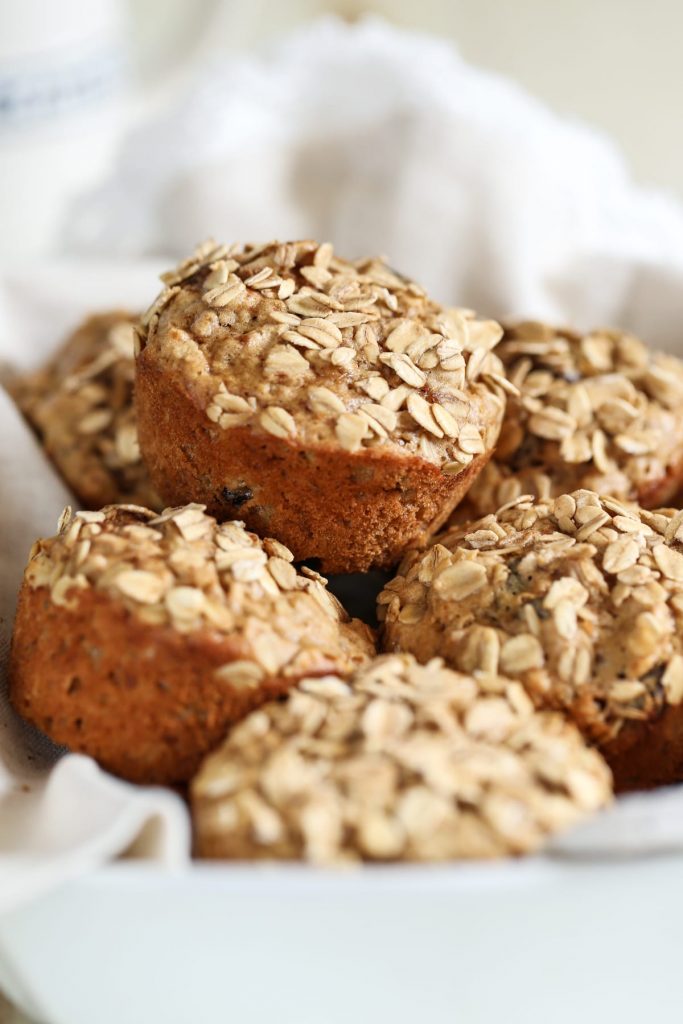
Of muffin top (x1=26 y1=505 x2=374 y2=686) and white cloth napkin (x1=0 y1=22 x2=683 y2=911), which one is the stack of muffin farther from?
white cloth napkin (x1=0 y1=22 x2=683 y2=911)

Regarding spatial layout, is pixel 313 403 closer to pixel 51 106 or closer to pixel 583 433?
pixel 583 433

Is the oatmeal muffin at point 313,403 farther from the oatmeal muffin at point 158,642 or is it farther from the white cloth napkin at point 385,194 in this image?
the white cloth napkin at point 385,194

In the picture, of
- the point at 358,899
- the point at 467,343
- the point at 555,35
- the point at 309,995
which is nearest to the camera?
the point at 358,899

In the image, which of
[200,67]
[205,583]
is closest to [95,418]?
[205,583]

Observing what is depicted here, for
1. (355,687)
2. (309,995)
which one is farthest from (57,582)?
(309,995)

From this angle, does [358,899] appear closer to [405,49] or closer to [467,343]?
[467,343]

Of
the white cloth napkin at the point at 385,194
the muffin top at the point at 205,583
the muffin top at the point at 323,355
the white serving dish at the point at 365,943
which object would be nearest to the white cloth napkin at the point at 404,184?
the white cloth napkin at the point at 385,194
